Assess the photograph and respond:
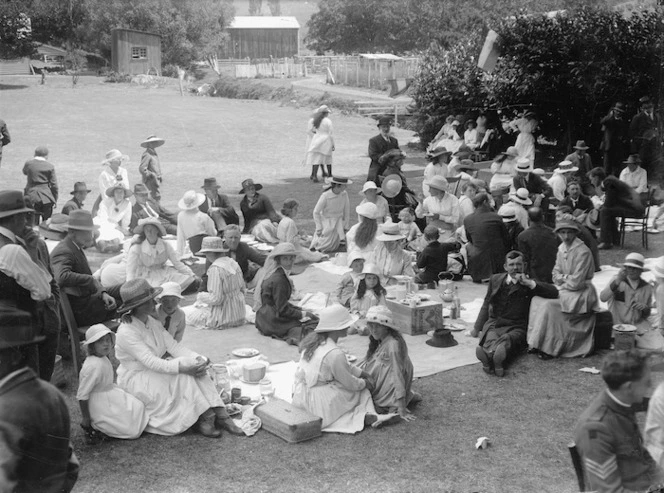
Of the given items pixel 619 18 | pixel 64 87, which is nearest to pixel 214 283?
pixel 64 87

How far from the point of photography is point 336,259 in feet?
40.3

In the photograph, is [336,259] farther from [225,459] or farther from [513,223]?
[225,459]

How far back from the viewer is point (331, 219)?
12953mm

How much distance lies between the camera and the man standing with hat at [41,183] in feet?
46.0

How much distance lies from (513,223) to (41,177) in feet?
25.8

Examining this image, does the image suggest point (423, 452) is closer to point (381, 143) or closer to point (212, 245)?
point (212, 245)

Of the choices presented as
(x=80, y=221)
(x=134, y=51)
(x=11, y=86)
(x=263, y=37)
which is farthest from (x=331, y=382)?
(x=263, y=37)

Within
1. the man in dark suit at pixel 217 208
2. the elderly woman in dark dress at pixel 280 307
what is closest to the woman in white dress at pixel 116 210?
the man in dark suit at pixel 217 208

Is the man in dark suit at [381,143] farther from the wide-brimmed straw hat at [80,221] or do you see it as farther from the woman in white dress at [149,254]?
the wide-brimmed straw hat at [80,221]

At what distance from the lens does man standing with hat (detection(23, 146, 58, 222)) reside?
14031mm

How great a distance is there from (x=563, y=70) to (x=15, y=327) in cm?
1646

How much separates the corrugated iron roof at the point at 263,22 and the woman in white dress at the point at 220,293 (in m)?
17.5

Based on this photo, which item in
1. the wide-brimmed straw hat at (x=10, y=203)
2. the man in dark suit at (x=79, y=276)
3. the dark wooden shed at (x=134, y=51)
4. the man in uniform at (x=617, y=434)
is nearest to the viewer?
the man in uniform at (x=617, y=434)

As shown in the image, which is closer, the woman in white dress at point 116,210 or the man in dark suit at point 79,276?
the man in dark suit at point 79,276
